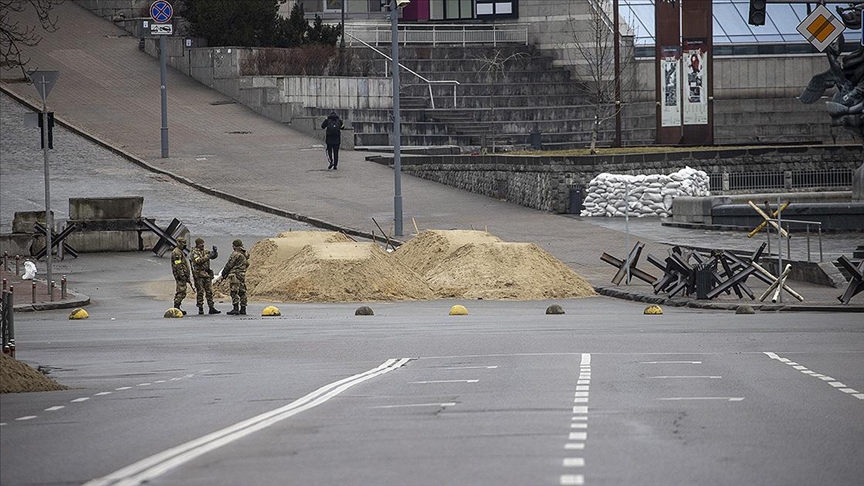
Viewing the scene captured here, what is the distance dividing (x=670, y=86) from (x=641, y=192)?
35.0 ft

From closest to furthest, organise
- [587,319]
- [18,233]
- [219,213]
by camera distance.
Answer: [587,319]
[18,233]
[219,213]

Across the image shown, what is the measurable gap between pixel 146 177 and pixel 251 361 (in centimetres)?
3252

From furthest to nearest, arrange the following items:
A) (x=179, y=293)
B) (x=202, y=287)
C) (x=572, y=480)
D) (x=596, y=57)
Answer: (x=596, y=57), (x=202, y=287), (x=179, y=293), (x=572, y=480)

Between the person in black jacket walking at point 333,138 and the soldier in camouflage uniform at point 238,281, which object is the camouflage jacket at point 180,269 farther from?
the person in black jacket walking at point 333,138

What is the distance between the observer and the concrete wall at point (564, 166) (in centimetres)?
4744

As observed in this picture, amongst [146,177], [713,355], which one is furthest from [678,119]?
[713,355]

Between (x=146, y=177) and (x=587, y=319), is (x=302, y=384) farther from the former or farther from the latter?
(x=146, y=177)

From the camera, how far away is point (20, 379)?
49.9 ft

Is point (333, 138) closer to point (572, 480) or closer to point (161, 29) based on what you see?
point (161, 29)

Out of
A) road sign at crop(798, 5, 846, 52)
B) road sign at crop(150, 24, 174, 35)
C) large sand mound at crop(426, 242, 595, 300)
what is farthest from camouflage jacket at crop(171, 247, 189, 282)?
road sign at crop(150, 24, 174, 35)

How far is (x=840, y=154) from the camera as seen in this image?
52594mm

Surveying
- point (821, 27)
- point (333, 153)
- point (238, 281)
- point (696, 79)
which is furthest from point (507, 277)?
point (696, 79)

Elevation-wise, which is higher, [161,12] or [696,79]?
[161,12]

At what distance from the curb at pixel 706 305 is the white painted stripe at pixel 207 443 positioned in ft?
48.2
